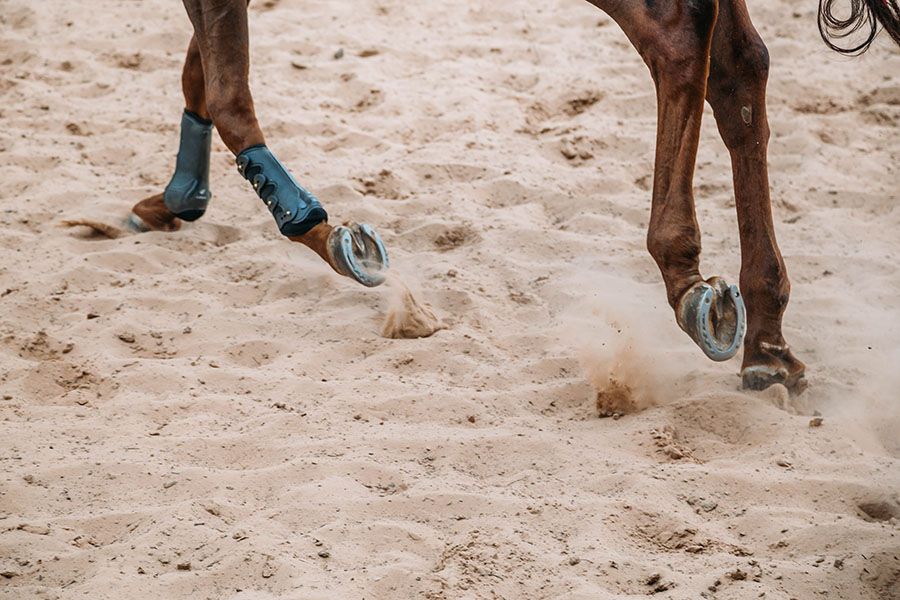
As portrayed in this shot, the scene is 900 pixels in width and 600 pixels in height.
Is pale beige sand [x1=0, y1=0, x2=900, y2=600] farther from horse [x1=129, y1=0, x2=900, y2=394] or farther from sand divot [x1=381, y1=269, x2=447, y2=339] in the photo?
horse [x1=129, y1=0, x2=900, y2=394]

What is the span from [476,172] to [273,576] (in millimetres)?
2554

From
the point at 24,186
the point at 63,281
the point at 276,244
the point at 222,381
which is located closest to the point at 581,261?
the point at 276,244

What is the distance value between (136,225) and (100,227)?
0.49ft

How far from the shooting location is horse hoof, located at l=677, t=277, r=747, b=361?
228 cm

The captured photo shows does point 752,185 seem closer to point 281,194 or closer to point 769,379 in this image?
point 769,379

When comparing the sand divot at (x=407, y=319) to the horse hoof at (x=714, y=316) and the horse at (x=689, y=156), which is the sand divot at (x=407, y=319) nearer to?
the horse at (x=689, y=156)

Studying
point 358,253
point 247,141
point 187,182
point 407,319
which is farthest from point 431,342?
point 187,182

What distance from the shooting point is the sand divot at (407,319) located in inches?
121

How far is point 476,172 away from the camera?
4.16 m

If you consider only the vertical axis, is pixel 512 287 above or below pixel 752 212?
below

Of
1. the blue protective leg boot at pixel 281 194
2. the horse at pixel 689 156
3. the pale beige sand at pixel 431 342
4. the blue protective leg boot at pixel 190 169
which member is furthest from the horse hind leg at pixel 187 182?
the blue protective leg boot at pixel 281 194

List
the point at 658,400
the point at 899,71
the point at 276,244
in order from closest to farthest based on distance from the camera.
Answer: the point at 658,400
the point at 276,244
the point at 899,71

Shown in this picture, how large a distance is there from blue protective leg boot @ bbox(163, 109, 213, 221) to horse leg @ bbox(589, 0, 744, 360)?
1.85 m

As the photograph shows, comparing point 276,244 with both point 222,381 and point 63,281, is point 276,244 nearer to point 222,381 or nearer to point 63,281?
point 63,281
